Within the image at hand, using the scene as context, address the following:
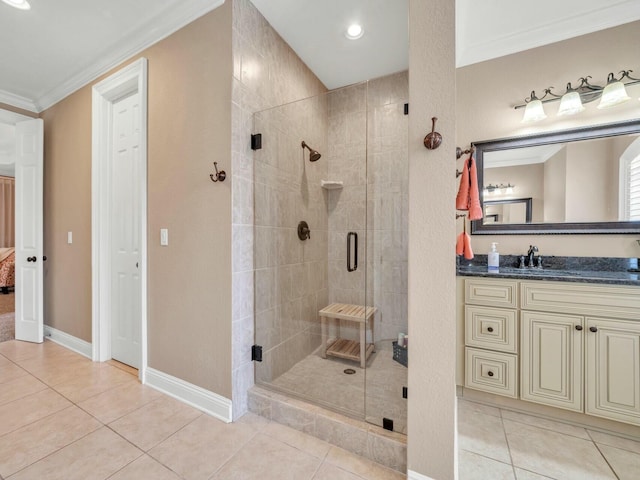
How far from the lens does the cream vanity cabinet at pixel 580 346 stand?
1.51 meters

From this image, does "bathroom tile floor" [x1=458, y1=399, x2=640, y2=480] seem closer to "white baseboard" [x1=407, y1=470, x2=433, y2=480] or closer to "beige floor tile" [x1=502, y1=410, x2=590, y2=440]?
"beige floor tile" [x1=502, y1=410, x2=590, y2=440]

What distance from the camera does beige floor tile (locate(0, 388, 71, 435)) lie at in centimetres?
164

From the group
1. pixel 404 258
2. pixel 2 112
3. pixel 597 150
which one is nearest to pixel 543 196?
pixel 597 150

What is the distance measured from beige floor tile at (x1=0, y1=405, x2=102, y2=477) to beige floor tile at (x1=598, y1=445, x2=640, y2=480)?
2880 millimetres

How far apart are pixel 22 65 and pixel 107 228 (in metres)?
1.62

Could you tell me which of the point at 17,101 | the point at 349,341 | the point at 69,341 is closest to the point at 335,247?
the point at 349,341

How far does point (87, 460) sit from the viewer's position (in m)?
1.38

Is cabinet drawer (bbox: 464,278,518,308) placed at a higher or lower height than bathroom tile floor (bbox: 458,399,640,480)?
higher

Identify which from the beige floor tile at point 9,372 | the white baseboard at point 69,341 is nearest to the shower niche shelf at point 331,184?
the white baseboard at point 69,341

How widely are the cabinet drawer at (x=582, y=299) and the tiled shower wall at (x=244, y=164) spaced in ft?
6.02

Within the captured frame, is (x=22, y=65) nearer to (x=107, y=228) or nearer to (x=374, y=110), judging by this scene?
(x=107, y=228)

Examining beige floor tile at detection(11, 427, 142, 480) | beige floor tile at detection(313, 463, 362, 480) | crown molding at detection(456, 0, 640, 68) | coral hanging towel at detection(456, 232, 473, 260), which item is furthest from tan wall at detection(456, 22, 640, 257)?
beige floor tile at detection(11, 427, 142, 480)

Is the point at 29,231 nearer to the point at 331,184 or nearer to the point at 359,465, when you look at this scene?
the point at 331,184

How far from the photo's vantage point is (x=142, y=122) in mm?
2037
